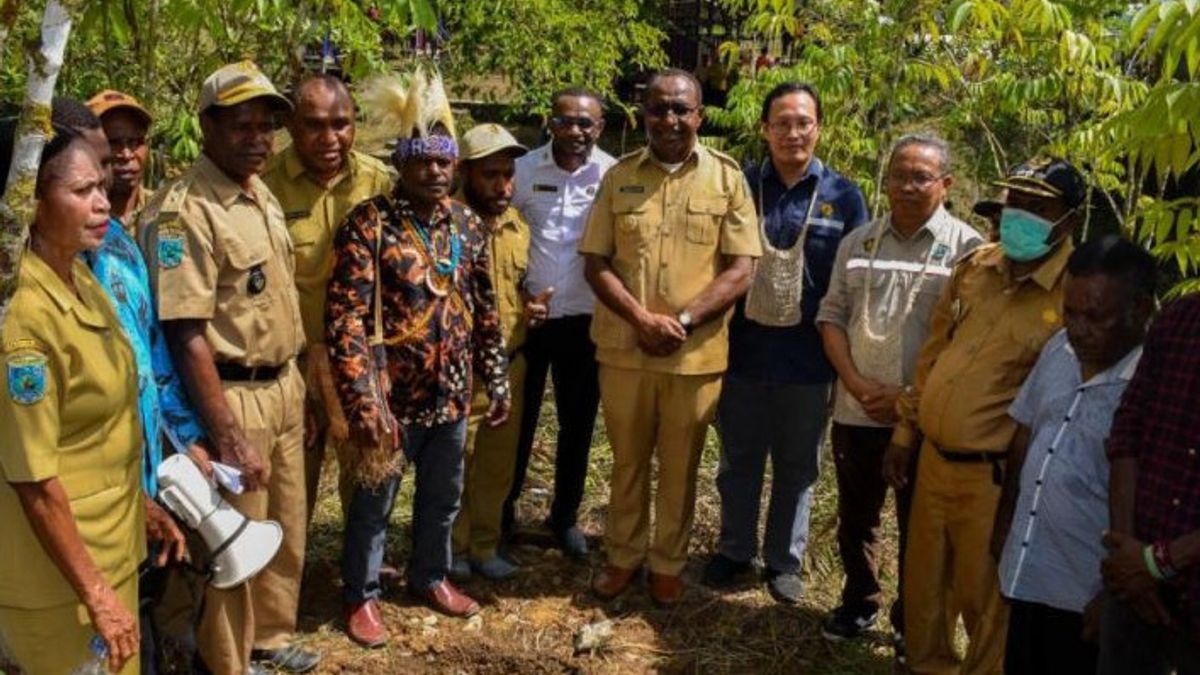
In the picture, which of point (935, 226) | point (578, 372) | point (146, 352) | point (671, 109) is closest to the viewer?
point (146, 352)

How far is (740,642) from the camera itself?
15.3 feet

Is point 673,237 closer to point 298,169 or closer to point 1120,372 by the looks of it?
point 298,169

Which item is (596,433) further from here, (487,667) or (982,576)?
(982,576)

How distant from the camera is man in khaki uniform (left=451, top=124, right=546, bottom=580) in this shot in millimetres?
4762

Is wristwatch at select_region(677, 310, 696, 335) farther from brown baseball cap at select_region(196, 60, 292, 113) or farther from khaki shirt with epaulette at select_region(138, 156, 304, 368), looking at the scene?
brown baseball cap at select_region(196, 60, 292, 113)

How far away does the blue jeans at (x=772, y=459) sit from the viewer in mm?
4809

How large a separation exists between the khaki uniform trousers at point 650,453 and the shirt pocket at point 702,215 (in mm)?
565

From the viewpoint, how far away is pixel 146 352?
11.0 ft

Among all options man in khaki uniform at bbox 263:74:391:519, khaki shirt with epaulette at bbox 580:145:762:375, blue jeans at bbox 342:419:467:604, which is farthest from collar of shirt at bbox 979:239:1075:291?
man in khaki uniform at bbox 263:74:391:519

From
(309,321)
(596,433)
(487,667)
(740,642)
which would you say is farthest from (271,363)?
(596,433)

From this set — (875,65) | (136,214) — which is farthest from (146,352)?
(875,65)

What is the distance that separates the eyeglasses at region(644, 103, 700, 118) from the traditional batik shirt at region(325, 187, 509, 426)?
Result: 82 cm

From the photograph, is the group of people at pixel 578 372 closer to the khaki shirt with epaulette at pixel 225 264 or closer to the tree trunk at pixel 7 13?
the khaki shirt with epaulette at pixel 225 264

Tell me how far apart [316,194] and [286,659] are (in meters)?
1.72
